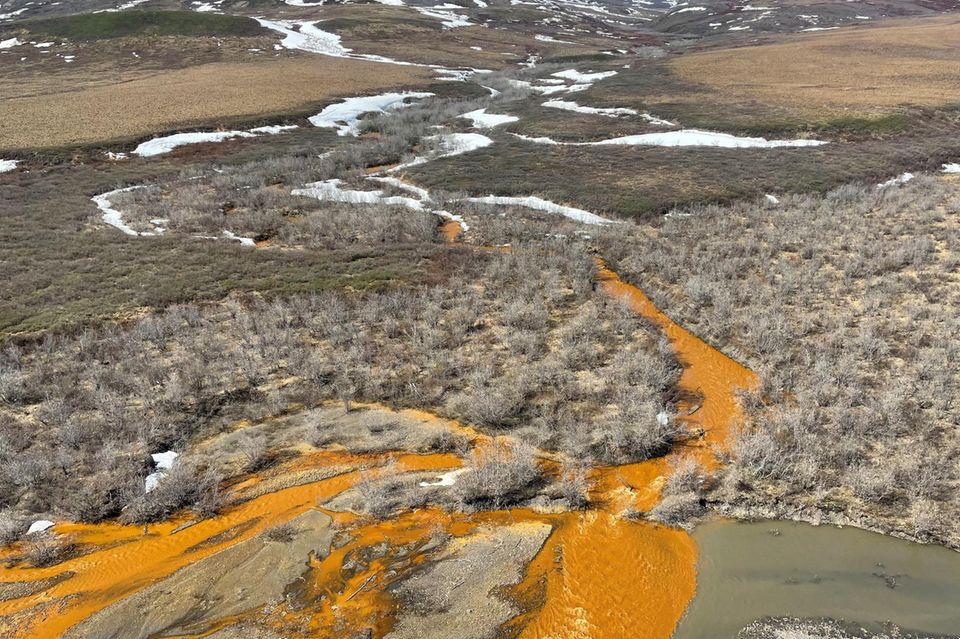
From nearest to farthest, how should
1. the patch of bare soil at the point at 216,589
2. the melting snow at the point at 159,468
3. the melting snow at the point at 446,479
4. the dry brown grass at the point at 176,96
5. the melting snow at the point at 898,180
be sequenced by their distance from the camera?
the patch of bare soil at the point at 216,589 → the melting snow at the point at 159,468 → the melting snow at the point at 446,479 → the melting snow at the point at 898,180 → the dry brown grass at the point at 176,96

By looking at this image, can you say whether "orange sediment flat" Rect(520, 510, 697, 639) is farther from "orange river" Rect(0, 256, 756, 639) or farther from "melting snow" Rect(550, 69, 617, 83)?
"melting snow" Rect(550, 69, 617, 83)

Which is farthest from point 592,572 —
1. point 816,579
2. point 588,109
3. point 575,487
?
point 588,109

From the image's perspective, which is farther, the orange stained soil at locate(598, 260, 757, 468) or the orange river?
the orange stained soil at locate(598, 260, 757, 468)

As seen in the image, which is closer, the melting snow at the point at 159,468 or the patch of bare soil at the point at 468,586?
the patch of bare soil at the point at 468,586

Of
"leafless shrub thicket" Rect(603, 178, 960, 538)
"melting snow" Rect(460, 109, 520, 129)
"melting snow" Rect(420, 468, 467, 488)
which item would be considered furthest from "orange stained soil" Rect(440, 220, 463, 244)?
"melting snow" Rect(460, 109, 520, 129)

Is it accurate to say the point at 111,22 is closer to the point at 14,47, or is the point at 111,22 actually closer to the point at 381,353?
the point at 14,47

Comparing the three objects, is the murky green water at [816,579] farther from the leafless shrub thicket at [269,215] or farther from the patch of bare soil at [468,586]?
the leafless shrub thicket at [269,215]

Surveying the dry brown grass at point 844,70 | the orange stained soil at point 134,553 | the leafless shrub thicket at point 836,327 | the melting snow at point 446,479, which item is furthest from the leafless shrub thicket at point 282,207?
the dry brown grass at point 844,70
